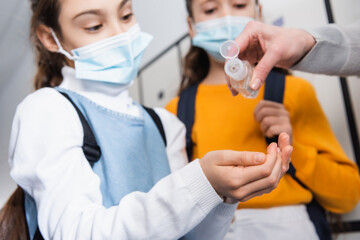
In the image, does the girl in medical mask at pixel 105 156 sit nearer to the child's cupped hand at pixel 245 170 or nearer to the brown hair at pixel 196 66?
the child's cupped hand at pixel 245 170

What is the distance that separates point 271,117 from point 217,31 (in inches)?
9.4

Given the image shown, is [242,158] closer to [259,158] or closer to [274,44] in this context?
[259,158]

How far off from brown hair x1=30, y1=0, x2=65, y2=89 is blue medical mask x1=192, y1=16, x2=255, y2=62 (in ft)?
1.10

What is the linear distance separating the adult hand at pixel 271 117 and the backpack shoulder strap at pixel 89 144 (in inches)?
13.3

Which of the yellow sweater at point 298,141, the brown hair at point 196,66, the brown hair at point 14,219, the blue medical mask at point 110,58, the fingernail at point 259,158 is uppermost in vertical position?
the blue medical mask at point 110,58

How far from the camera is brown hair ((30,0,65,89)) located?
20.7 inches

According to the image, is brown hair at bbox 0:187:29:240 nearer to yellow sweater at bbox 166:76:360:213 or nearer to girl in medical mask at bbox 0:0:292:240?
girl in medical mask at bbox 0:0:292:240

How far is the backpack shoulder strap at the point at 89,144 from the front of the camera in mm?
505

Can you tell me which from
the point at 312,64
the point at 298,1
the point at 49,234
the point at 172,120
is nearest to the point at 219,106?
the point at 172,120

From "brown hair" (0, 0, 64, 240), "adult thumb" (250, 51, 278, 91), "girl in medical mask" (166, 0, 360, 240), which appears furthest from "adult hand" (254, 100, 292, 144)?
"brown hair" (0, 0, 64, 240)

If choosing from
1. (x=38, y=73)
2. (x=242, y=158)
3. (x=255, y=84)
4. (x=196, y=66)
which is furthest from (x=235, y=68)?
(x=196, y=66)

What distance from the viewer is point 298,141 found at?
2.47ft

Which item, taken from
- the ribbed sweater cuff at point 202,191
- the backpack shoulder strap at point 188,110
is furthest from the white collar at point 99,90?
the ribbed sweater cuff at point 202,191

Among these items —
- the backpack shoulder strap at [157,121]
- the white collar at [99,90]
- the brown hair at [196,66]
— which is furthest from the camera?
the brown hair at [196,66]
